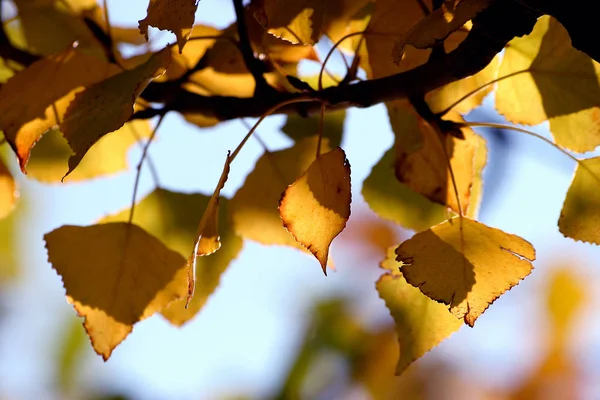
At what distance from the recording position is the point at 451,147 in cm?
43

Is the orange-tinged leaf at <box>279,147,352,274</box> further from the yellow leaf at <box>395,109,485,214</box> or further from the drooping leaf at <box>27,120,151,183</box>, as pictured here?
the drooping leaf at <box>27,120,151,183</box>

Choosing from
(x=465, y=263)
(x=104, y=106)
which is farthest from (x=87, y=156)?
(x=465, y=263)

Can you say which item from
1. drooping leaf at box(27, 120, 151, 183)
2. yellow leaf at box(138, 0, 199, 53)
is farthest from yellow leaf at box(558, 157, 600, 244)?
drooping leaf at box(27, 120, 151, 183)

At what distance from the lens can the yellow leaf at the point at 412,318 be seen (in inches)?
15.7

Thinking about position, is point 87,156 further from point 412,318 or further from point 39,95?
point 412,318

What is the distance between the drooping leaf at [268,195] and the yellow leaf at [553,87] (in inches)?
Answer: 5.6

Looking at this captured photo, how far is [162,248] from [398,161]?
0.16 meters

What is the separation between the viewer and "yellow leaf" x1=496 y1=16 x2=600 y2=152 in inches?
15.6

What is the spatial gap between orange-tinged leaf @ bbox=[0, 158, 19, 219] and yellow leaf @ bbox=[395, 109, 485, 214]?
27cm

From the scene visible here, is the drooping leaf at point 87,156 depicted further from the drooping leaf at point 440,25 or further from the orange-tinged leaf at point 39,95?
the drooping leaf at point 440,25

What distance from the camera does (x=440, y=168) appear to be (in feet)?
1.40

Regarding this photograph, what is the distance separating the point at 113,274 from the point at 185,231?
0.08 m

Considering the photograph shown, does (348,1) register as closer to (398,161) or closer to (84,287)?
(398,161)

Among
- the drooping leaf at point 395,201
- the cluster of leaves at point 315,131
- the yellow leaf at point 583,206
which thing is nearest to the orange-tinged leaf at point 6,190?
the cluster of leaves at point 315,131
